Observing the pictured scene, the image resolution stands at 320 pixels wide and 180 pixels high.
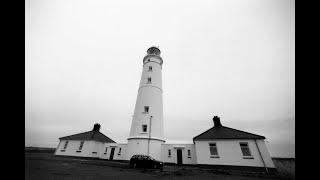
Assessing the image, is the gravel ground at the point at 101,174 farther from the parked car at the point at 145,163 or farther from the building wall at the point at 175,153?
the building wall at the point at 175,153

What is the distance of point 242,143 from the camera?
1870cm

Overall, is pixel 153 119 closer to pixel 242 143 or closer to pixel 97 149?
pixel 242 143

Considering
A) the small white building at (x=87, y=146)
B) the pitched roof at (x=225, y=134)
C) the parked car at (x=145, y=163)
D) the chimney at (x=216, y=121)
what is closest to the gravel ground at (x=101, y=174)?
the parked car at (x=145, y=163)

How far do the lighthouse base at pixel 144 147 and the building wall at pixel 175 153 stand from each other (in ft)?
6.40

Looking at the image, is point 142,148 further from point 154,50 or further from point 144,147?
point 154,50

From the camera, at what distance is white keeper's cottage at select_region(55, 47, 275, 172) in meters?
17.9

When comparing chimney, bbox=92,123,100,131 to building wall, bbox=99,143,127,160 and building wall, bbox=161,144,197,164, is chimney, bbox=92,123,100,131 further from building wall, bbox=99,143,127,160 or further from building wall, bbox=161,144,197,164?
building wall, bbox=161,144,197,164

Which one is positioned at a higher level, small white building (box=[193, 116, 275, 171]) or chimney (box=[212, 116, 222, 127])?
chimney (box=[212, 116, 222, 127])

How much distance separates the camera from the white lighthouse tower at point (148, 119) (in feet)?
64.5

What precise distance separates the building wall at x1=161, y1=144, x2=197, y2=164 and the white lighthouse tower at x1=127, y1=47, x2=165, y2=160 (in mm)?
1661

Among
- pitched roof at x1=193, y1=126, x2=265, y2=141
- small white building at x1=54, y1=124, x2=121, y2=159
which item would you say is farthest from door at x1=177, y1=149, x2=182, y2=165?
small white building at x1=54, y1=124, x2=121, y2=159

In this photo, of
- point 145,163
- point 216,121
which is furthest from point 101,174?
point 216,121
